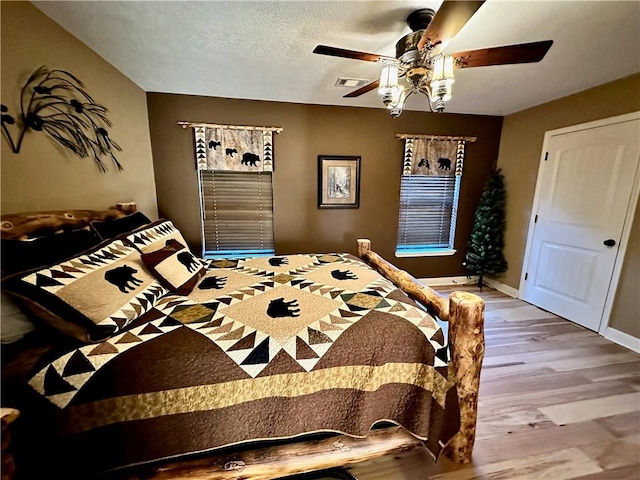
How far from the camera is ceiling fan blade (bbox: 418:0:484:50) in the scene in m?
1.03

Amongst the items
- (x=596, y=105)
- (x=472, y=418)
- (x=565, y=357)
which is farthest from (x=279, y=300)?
(x=596, y=105)

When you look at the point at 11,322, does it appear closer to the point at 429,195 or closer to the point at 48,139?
the point at 48,139

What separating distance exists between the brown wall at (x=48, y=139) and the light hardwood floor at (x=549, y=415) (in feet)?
8.06

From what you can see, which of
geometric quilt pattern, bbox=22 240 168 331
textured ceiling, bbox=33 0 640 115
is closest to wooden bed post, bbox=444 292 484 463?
geometric quilt pattern, bbox=22 240 168 331

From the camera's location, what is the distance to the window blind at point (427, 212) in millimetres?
3752

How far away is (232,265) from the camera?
221cm

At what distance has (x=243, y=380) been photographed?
1.06 meters

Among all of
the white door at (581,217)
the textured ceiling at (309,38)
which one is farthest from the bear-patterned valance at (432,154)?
the white door at (581,217)

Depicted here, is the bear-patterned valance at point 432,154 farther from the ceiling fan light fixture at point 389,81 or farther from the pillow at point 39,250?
the pillow at point 39,250

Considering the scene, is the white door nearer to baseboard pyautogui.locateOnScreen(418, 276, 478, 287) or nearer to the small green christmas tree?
the small green christmas tree

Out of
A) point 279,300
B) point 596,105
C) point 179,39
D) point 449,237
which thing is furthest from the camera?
point 449,237

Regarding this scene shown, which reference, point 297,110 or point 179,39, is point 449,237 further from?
point 179,39

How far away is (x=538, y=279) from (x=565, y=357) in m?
1.29

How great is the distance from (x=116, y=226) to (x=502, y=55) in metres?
2.54
